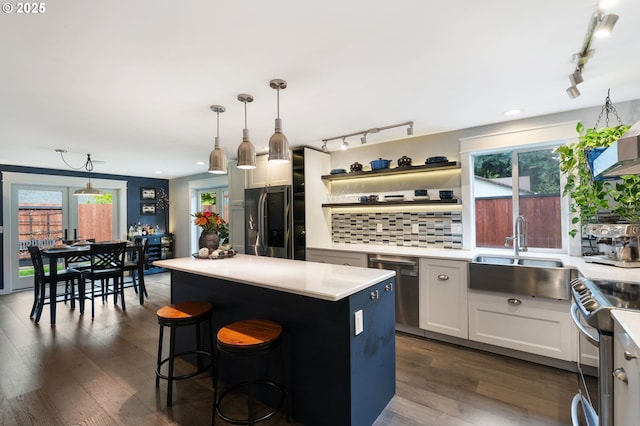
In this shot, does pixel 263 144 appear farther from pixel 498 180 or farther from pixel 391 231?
pixel 498 180

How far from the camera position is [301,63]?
196 centimetres

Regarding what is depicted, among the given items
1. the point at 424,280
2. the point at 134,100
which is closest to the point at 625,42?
the point at 424,280

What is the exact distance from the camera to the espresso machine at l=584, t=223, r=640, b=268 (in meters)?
2.17

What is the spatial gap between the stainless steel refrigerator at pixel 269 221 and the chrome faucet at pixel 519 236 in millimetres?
2540

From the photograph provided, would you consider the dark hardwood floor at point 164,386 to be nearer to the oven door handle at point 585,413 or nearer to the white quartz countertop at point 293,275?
the oven door handle at point 585,413

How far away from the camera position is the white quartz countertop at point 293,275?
1630 millimetres

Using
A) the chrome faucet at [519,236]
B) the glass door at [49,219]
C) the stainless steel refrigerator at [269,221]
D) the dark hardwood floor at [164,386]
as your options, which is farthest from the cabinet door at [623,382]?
the glass door at [49,219]

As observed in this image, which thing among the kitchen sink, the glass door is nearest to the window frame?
the kitchen sink

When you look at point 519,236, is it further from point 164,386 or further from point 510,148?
point 164,386

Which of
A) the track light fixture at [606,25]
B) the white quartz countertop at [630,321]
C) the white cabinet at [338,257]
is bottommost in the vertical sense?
the white cabinet at [338,257]

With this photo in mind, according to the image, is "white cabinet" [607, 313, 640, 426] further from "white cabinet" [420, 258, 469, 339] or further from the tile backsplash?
the tile backsplash

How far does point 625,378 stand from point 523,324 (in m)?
1.59

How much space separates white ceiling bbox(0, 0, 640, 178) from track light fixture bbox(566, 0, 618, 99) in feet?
0.15

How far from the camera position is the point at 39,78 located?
208 centimetres
